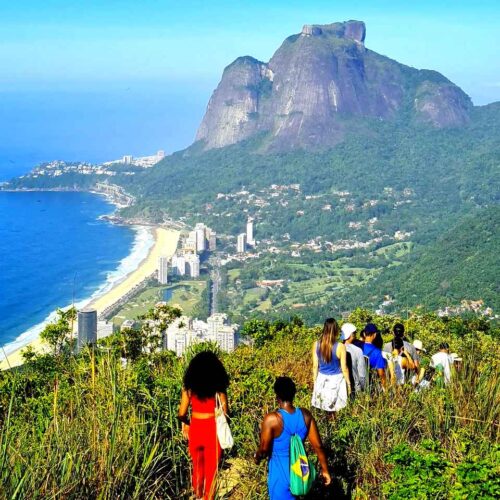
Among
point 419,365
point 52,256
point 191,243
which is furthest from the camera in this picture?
point 191,243

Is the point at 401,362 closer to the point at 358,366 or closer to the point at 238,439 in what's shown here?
the point at 358,366

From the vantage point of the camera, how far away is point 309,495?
12.6ft

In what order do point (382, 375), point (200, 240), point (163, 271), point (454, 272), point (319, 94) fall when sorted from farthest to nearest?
1. point (319, 94)
2. point (200, 240)
3. point (163, 271)
4. point (454, 272)
5. point (382, 375)

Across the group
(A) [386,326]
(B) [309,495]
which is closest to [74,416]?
(B) [309,495]

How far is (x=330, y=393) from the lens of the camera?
4703 millimetres

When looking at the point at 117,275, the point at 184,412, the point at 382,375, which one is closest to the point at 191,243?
the point at 117,275

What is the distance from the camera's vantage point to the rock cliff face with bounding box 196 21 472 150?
77.4 m

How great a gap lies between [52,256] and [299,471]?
4397 centimetres

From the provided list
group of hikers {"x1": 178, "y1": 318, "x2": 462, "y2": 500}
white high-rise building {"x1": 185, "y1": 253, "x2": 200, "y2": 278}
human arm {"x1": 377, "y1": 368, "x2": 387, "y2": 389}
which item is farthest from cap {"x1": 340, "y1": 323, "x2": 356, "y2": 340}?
white high-rise building {"x1": 185, "y1": 253, "x2": 200, "y2": 278}

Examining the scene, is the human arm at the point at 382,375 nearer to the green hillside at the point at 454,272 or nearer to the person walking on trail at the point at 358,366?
the person walking on trail at the point at 358,366

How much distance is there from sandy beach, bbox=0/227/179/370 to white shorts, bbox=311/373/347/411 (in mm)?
17888

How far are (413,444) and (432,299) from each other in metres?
25.6

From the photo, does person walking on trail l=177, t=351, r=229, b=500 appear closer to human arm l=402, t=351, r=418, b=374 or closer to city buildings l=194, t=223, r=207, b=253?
human arm l=402, t=351, r=418, b=374

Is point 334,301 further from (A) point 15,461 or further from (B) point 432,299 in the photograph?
(A) point 15,461
